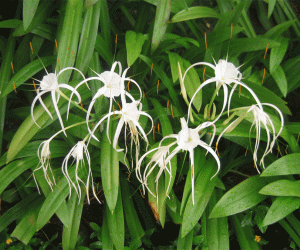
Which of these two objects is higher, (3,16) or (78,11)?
(3,16)

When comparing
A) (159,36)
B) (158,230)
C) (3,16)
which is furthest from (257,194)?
(3,16)

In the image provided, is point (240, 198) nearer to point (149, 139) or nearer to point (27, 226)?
point (149, 139)

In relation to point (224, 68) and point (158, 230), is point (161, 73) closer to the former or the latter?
point (224, 68)

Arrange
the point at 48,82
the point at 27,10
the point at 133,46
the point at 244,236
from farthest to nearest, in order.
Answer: the point at 244,236
the point at 133,46
the point at 27,10
the point at 48,82

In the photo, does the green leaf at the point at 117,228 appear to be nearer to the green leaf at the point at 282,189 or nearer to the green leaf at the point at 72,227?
the green leaf at the point at 72,227

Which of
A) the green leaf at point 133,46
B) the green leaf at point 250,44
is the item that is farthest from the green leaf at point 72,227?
the green leaf at point 250,44

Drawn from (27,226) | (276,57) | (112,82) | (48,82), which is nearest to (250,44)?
(276,57)
